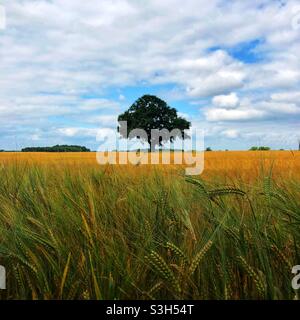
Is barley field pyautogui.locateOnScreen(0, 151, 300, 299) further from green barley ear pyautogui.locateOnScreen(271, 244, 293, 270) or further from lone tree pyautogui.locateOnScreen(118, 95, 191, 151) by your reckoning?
lone tree pyautogui.locateOnScreen(118, 95, 191, 151)

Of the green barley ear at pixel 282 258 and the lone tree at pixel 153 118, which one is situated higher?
the lone tree at pixel 153 118

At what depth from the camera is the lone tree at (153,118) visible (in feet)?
117

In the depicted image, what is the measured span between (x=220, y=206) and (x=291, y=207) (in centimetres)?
31

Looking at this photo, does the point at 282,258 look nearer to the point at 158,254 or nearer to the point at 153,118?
the point at 158,254

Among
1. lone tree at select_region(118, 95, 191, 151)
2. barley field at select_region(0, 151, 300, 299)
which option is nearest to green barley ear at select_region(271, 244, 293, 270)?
barley field at select_region(0, 151, 300, 299)

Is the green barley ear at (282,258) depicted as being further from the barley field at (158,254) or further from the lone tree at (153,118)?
the lone tree at (153,118)

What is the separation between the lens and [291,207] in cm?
178

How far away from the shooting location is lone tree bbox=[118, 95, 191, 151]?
35.7 meters

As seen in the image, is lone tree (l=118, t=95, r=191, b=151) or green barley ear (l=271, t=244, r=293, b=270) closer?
green barley ear (l=271, t=244, r=293, b=270)

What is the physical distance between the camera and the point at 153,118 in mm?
36438

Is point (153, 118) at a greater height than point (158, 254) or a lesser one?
greater

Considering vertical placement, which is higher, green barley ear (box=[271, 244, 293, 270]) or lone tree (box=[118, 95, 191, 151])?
lone tree (box=[118, 95, 191, 151])

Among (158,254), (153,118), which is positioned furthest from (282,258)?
(153,118)

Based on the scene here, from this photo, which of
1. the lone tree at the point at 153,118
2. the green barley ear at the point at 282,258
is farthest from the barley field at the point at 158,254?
the lone tree at the point at 153,118
